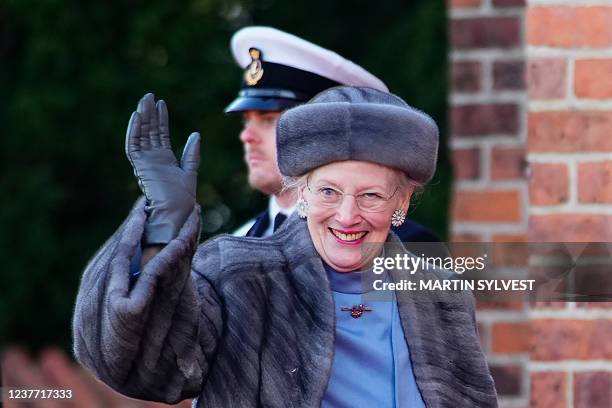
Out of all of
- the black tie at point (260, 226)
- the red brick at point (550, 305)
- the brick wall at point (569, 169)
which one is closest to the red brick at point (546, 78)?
the brick wall at point (569, 169)

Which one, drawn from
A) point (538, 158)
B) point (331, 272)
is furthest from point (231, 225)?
point (331, 272)

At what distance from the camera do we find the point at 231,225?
7.03 meters

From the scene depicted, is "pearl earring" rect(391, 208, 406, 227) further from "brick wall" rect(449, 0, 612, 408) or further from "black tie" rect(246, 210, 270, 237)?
"black tie" rect(246, 210, 270, 237)

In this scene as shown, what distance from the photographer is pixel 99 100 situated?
6.86 m

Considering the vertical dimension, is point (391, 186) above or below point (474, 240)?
above

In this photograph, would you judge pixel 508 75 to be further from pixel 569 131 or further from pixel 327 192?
pixel 327 192

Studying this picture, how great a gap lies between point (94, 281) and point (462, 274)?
81 cm

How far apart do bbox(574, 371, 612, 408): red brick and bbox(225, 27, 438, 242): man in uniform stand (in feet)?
3.01

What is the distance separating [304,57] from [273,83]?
11 cm

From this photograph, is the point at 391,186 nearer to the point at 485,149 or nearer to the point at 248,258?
the point at 248,258

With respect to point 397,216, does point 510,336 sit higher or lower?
lower

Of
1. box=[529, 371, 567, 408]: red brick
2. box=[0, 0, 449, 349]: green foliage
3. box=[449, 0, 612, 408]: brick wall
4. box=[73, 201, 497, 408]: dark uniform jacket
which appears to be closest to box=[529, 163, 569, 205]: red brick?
box=[449, 0, 612, 408]: brick wall

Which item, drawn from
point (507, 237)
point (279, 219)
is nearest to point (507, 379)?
point (507, 237)

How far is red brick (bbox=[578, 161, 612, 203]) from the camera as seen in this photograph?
338cm
